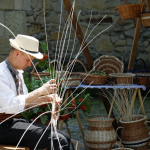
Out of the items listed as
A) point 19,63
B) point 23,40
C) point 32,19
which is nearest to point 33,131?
point 19,63

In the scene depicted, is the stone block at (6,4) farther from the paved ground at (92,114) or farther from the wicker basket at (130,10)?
the paved ground at (92,114)

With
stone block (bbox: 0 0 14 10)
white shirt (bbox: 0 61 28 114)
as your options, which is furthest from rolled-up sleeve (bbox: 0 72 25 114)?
stone block (bbox: 0 0 14 10)

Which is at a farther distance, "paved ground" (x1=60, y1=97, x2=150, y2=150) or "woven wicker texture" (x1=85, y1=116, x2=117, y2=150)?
"paved ground" (x1=60, y1=97, x2=150, y2=150)

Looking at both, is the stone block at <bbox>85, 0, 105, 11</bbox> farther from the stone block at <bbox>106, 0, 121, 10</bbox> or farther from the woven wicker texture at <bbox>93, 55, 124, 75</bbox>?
the woven wicker texture at <bbox>93, 55, 124, 75</bbox>

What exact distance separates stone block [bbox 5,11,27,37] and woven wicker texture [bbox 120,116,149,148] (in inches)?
92.6

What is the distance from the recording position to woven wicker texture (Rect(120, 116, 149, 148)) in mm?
3223

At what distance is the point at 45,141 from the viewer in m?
2.23

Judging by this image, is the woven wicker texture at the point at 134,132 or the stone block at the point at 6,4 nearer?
the woven wicker texture at the point at 134,132

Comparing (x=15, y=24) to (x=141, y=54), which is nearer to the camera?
(x=15, y=24)

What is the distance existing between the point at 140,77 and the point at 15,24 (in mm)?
2293

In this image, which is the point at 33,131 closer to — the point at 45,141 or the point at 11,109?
the point at 45,141

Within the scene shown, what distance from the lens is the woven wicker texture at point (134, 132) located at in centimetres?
322

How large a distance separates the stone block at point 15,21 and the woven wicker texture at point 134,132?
2.35 metres

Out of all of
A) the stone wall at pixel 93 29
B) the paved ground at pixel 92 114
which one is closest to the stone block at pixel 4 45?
the stone wall at pixel 93 29
